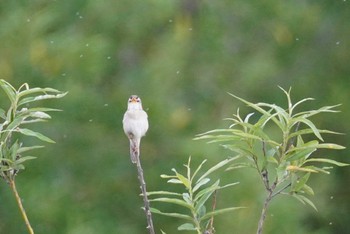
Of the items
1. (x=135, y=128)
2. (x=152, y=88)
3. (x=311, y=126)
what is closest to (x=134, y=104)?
(x=135, y=128)

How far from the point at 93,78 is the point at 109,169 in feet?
1.27

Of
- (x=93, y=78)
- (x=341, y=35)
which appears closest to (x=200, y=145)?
(x=93, y=78)

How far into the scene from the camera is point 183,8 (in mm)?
5020

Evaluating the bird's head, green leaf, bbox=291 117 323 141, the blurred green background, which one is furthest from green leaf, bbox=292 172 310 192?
the blurred green background

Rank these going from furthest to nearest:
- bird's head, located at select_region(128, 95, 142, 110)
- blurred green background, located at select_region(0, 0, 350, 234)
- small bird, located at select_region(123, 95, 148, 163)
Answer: blurred green background, located at select_region(0, 0, 350, 234)
bird's head, located at select_region(128, 95, 142, 110)
small bird, located at select_region(123, 95, 148, 163)

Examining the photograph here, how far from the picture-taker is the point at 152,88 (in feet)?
14.5

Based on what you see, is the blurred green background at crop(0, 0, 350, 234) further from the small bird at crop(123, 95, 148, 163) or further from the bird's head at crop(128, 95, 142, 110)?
the small bird at crop(123, 95, 148, 163)

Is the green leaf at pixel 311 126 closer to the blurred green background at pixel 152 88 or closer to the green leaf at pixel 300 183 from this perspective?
the green leaf at pixel 300 183

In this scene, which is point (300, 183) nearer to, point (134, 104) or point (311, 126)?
point (311, 126)

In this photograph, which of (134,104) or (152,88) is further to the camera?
(152,88)

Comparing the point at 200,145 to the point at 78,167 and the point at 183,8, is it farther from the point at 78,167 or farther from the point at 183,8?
the point at 183,8

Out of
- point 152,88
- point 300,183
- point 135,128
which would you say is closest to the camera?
point 135,128

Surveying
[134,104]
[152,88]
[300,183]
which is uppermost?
[152,88]

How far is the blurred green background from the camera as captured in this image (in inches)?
165
